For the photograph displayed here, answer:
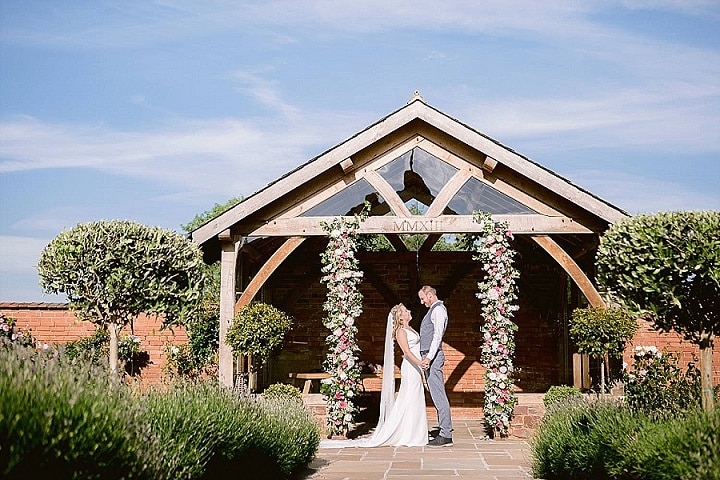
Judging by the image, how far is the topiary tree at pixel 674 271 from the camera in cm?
686

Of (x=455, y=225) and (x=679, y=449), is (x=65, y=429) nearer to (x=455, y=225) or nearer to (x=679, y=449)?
(x=679, y=449)

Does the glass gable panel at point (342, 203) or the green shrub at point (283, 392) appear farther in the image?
the glass gable panel at point (342, 203)

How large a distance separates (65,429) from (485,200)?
8863 mm

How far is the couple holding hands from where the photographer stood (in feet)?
36.3

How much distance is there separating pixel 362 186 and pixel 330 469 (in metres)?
4.50

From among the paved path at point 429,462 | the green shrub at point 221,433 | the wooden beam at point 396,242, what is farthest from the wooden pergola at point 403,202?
the green shrub at point 221,433

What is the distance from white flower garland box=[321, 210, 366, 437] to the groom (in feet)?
3.04

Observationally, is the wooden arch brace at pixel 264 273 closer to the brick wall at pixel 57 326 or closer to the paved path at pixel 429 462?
the paved path at pixel 429 462

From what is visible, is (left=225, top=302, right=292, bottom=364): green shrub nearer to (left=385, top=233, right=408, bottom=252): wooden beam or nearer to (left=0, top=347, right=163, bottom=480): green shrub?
(left=385, top=233, right=408, bottom=252): wooden beam

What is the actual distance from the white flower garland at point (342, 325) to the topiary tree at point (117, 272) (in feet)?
9.85

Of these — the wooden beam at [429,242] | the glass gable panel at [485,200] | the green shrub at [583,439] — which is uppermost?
the glass gable panel at [485,200]

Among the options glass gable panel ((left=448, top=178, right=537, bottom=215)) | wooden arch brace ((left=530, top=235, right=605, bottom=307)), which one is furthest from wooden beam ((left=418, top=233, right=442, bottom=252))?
wooden arch brace ((left=530, top=235, right=605, bottom=307))

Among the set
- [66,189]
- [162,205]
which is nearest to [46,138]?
[66,189]

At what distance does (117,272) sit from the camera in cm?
836
